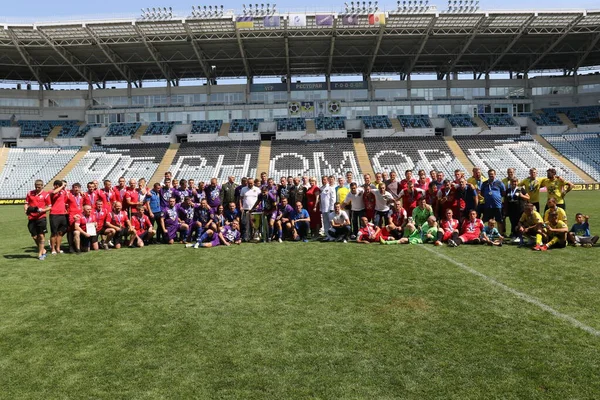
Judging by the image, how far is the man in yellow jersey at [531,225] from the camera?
9617mm

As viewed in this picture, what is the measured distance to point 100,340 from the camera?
184 inches

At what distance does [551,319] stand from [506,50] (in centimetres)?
3838

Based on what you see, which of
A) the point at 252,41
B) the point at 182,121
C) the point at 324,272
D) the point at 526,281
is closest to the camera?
the point at 526,281

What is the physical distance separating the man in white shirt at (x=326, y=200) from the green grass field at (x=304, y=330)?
11.7 feet

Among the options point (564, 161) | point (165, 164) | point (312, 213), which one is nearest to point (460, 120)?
point (564, 161)

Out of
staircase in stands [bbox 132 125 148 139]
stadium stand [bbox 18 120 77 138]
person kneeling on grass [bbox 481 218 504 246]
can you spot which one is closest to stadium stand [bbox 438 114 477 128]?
staircase in stands [bbox 132 125 148 139]

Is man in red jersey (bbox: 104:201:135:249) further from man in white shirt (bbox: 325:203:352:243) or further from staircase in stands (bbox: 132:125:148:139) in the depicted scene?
staircase in stands (bbox: 132:125:148:139)

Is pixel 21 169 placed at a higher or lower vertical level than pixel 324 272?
higher

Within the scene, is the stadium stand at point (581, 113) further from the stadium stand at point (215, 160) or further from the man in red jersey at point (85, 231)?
the man in red jersey at point (85, 231)

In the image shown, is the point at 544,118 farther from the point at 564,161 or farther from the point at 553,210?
the point at 553,210

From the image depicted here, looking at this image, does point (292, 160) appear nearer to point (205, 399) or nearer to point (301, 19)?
point (301, 19)

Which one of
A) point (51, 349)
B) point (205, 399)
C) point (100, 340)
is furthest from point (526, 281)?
point (51, 349)

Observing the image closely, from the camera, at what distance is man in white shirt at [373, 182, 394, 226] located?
11.4 m

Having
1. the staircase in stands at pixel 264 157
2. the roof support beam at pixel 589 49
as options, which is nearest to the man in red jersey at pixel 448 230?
the staircase in stands at pixel 264 157
